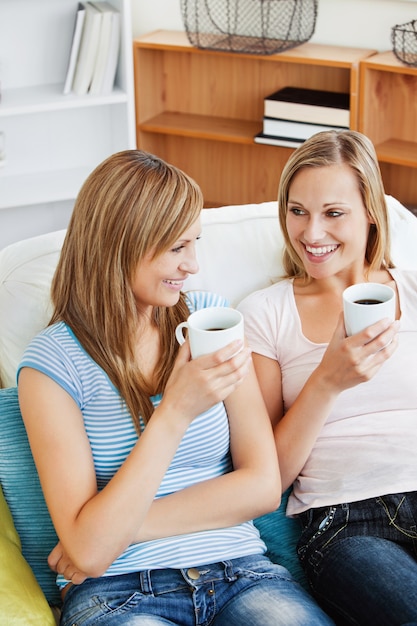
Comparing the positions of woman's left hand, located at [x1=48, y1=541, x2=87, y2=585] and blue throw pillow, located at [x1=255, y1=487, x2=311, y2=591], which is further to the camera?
blue throw pillow, located at [x1=255, y1=487, x2=311, y2=591]

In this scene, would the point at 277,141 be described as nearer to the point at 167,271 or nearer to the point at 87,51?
Answer: the point at 87,51

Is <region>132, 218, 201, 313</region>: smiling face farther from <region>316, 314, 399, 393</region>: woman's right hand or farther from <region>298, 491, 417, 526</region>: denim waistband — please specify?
<region>298, 491, 417, 526</region>: denim waistband

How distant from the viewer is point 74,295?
1.57 metres

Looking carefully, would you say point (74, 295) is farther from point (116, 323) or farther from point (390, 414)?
point (390, 414)

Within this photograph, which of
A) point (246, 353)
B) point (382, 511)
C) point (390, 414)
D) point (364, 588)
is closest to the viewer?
point (246, 353)

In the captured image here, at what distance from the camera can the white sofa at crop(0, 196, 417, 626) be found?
1.62m

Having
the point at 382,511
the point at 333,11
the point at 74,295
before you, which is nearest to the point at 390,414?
the point at 382,511

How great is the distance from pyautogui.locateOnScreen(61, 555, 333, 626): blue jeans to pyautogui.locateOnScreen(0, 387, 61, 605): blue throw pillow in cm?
14

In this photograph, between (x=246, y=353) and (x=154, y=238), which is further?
(x=154, y=238)

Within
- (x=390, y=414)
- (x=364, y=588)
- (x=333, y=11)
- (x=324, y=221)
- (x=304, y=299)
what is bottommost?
(x=364, y=588)

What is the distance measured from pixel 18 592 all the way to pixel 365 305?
0.68 meters

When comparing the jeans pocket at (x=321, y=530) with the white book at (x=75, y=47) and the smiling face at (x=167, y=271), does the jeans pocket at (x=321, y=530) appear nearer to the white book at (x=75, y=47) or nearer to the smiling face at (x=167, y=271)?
the smiling face at (x=167, y=271)

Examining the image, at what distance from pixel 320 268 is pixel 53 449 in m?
0.63

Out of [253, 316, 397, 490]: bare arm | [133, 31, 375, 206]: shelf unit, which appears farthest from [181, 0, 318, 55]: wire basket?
[253, 316, 397, 490]: bare arm
